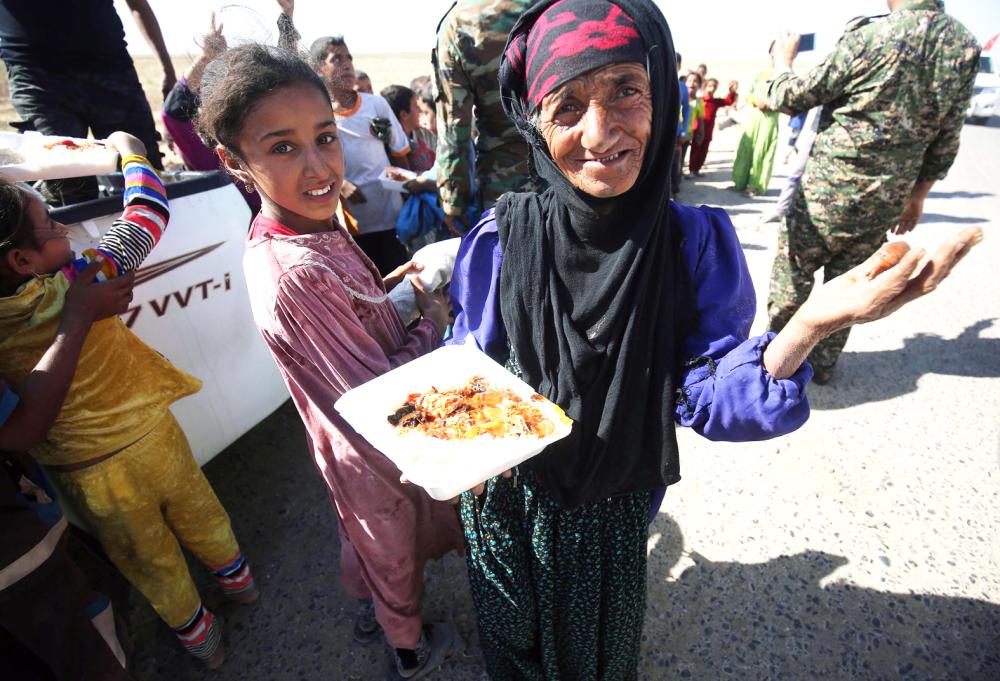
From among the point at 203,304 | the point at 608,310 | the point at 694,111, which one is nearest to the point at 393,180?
the point at 203,304

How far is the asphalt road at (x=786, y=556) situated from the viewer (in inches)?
73.4

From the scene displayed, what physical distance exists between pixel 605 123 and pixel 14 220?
153 centimetres

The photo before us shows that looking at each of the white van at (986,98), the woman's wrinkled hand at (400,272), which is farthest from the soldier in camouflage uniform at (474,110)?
the white van at (986,98)

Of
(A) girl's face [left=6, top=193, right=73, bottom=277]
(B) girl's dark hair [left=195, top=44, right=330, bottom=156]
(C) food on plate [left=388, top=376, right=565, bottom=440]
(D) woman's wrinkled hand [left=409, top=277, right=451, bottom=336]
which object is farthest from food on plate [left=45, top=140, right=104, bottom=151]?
(C) food on plate [left=388, top=376, right=565, bottom=440]

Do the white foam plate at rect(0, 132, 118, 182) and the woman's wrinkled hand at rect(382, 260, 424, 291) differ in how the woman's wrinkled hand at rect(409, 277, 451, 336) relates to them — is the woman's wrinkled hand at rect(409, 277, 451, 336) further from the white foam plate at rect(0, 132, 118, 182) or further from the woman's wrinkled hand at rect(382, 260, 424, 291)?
the white foam plate at rect(0, 132, 118, 182)

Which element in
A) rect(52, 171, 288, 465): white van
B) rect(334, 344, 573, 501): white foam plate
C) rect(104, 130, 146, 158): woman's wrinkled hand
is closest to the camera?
rect(334, 344, 573, 501): white foam plate

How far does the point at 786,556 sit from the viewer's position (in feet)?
7.18

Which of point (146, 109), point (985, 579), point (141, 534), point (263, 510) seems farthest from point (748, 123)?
point (141, 534)

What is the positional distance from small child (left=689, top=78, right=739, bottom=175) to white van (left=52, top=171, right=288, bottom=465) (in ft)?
26.9

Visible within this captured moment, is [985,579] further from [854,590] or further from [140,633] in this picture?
[140,633]

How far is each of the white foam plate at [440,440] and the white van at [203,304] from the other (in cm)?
139

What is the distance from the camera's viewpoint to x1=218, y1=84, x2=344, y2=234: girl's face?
1.21 metres

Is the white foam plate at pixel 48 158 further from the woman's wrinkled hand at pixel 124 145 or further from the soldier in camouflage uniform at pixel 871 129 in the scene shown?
the soldier in camouflage uniform at pixel 871 129

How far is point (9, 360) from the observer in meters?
1.36
